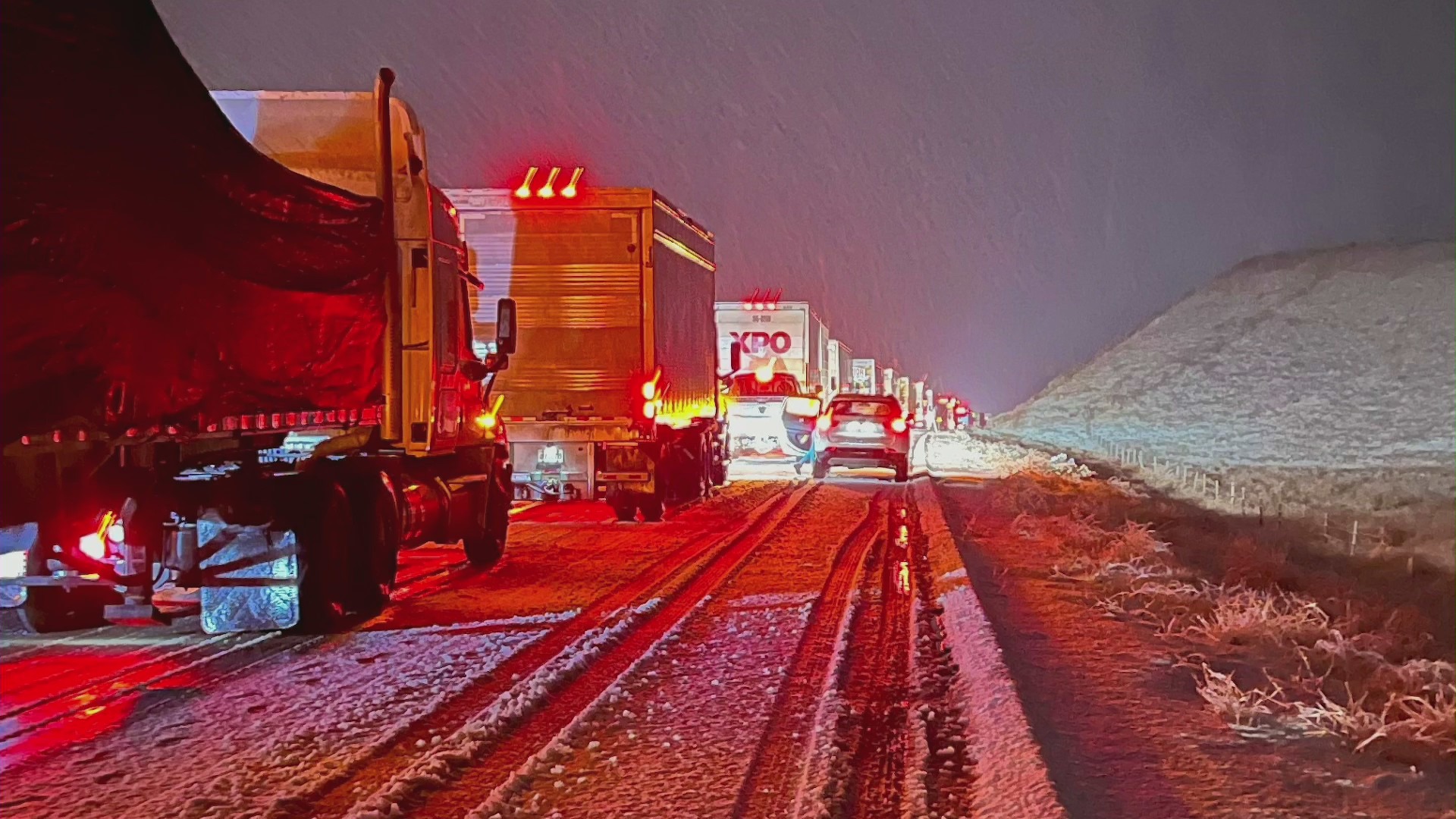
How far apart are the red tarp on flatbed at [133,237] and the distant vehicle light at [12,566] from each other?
1514 millimetres

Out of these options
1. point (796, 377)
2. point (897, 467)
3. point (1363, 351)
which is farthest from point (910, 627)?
point (1363, 351)

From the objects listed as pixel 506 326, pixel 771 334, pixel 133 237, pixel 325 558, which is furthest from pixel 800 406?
pixel 133 237

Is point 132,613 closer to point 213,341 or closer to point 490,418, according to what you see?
point 213,341

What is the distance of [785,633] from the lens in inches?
351

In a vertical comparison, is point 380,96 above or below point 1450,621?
above

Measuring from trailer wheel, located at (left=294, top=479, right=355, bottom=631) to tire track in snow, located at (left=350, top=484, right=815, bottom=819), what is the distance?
6.84 ft

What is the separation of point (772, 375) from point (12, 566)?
24.9m

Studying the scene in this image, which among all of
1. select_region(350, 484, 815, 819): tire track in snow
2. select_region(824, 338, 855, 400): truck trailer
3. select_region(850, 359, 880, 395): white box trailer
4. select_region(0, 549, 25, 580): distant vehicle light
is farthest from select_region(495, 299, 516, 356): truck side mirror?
Answer: select_region(850, 359, 880, 395): white box trailer

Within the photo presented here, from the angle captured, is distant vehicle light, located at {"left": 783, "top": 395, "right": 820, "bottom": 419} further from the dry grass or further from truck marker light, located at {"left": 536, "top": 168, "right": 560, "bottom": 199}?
the dry grass

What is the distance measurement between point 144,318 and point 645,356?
1028 centimetres

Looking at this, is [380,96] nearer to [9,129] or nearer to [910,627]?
[9,129]

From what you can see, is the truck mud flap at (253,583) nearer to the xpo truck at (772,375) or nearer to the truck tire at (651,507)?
the truck tire at (651,507)

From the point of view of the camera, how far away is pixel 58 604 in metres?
8.27

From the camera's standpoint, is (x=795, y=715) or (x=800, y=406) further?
(x=800, y=406)
